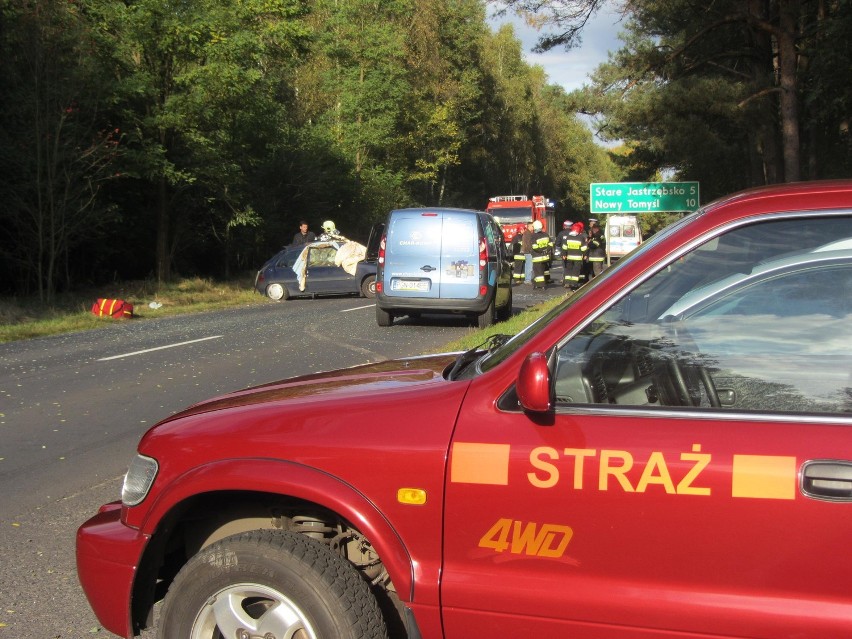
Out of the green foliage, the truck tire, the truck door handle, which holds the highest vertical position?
the green foliage

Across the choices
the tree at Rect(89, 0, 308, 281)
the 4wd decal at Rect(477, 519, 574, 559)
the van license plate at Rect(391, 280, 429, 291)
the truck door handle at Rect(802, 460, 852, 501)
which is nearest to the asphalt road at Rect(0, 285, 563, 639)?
the van license plate at Rect(391, 280, 429, 291)

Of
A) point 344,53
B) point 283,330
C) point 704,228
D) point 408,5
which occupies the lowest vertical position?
point 283,330

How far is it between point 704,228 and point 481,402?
0.84 m

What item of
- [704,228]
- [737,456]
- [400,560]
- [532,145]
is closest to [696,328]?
[704,228]

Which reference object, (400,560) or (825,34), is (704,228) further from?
(825,34)

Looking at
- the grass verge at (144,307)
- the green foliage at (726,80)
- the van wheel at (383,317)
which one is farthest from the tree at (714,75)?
the van wheel at (383,317)

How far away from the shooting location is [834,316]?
2.74m

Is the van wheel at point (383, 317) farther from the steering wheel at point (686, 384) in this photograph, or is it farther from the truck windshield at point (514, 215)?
the truck windshield at point (514, 215)

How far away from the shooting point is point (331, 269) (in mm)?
23891

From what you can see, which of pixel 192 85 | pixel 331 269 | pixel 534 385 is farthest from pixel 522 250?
pixel 534 385

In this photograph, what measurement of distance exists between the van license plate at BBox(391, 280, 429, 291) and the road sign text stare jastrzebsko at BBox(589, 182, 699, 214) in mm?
13368

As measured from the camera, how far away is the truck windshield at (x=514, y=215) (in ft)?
143

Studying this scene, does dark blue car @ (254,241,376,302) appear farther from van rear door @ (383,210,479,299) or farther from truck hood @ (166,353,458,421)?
truck hood @ (166,353,458,421)

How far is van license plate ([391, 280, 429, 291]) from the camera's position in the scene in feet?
51.2
